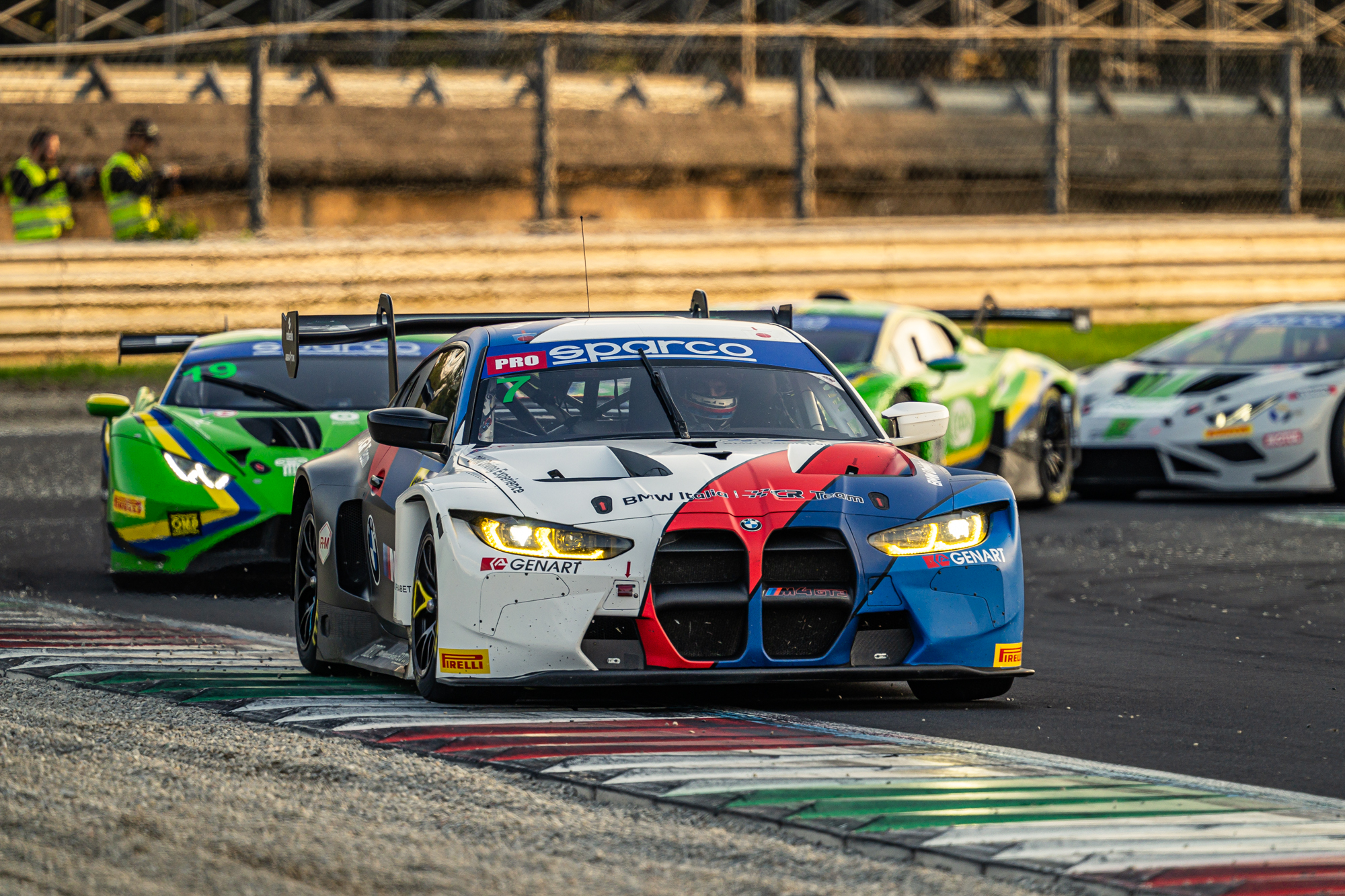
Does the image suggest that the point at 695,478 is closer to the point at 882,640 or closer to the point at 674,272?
the point at 882,640

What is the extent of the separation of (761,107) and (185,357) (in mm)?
10404

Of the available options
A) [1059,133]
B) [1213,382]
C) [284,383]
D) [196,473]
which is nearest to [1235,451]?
[1213,382]

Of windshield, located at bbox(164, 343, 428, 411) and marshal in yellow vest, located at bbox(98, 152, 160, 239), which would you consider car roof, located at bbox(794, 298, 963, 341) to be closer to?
windshield, located at bbox(164, 343, 428, 411)

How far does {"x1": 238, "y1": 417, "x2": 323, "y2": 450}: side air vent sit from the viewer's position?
10086 mm

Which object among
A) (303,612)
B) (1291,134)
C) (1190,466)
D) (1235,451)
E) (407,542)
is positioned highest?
(1291,134)

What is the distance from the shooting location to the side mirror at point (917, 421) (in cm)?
754

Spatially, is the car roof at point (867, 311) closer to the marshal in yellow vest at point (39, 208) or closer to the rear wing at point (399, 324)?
the rear wing at point (399, 324)

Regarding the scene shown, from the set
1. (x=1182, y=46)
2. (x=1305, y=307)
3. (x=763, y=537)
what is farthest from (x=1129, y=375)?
(x=763, y=537)

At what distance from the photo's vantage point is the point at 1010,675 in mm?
6742

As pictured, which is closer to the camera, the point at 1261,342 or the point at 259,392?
the point at 259,392

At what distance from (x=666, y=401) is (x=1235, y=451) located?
7.85 metres

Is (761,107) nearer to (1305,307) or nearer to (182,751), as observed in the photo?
(1305,307)

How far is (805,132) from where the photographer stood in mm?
18922

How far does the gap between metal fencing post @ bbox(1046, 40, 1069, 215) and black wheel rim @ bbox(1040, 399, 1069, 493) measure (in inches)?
228
